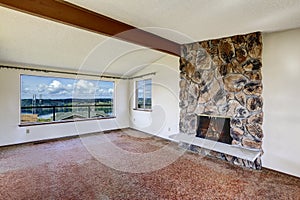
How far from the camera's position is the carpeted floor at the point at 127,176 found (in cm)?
236

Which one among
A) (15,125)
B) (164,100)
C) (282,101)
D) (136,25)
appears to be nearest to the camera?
(282,101)

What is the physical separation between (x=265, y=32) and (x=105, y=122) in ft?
17.3

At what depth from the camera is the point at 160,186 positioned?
255 cm

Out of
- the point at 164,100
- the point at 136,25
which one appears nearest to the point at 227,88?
the point at 164,100

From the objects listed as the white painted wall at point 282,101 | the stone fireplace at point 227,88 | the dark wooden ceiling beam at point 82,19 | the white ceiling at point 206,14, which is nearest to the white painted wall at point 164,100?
the stone fireplace at point 227,88

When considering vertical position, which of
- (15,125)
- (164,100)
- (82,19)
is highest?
(82,19)

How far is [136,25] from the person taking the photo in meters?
3.15

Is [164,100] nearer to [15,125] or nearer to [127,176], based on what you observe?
[127,176]

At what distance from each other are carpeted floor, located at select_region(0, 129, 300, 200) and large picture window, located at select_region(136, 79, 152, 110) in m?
2.27

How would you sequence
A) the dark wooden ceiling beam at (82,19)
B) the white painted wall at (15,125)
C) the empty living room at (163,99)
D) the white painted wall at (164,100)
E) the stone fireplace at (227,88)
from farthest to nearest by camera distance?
the white painted wall at (164,100) → the white painted wall at (15,125) → the stone fireplace at (227,88) → the empty living room at (163,99) → the dark wooden ceiling beam at (82,19)

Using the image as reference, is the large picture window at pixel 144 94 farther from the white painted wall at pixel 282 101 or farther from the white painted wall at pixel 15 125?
the white painted wall at pixel 282 101

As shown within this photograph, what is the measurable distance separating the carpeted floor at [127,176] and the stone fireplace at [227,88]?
2.11 ft

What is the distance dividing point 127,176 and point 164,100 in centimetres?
294

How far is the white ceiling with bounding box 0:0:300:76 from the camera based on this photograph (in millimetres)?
2382
